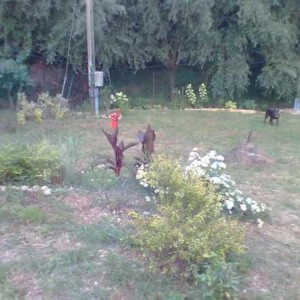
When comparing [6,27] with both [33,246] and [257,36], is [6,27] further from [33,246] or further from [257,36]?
[33,246]

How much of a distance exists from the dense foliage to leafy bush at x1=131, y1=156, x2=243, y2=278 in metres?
11.0

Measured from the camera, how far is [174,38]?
17203 mm

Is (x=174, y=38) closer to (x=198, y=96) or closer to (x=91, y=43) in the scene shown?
(x=198, y=96)

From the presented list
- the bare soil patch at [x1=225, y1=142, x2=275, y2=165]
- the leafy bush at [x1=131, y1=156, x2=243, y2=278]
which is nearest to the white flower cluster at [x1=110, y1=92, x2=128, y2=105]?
→ the bare soil patch at [x1=225, y1=142, x2=275, y2=165]

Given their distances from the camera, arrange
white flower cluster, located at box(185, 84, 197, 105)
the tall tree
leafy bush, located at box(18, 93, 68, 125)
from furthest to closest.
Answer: white flower cluster, located at box(185, 84, 197, 105)
the tall tree
leafy bush, located at box(18, 93, 68, 125)

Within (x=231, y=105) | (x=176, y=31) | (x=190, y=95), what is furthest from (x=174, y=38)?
(x=231, y=105)

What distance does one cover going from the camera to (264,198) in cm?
632

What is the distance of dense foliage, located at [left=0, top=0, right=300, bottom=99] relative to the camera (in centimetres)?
1488

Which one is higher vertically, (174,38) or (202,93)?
(174,38)

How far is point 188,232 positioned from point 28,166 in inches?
90.9

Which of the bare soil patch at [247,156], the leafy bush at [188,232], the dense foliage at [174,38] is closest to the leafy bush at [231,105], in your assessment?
the dense foliage at [174,38]

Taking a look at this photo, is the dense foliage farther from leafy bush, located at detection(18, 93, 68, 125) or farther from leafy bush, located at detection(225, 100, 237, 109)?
leafy bush, located at detection(18, 93, 68, 125)

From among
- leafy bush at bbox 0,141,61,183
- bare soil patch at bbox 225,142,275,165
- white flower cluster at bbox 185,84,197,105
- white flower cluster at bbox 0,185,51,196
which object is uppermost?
leafy bush at bbox 0,141,61,183

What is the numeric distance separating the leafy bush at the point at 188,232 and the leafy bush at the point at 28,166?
1.68 m
